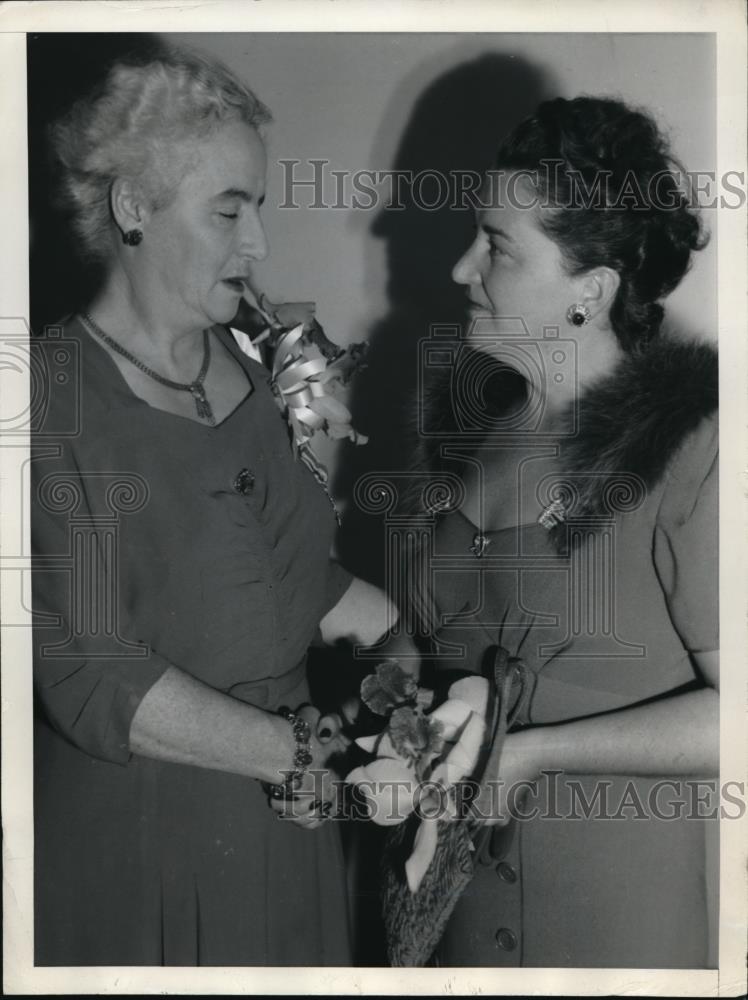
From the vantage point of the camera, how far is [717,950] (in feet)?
6.27

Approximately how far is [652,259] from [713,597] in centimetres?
56

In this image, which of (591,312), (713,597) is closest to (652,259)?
(591,312)

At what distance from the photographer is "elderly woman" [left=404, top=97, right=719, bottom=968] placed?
1.84m

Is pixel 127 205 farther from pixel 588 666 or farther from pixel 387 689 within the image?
pixel 588 666

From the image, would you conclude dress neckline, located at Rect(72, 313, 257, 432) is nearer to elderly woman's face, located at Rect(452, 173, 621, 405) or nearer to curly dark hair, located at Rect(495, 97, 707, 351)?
elderly woman's face, located at Rect(452, 173, 621, 405)

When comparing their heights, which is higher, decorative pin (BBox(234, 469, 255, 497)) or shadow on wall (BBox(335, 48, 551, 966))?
shadow on wall (BBox(335, 48, 551, 966))

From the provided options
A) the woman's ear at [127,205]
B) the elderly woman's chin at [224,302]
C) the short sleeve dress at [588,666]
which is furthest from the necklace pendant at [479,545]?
the woman's ear at [127,205]

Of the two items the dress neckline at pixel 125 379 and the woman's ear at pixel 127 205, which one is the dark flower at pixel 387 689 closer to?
the dress neckline at pixel 125 379

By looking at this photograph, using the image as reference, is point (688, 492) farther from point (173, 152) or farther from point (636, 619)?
point (173, 152)

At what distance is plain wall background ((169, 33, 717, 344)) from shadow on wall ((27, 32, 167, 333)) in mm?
147

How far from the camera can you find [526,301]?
72.7 inches

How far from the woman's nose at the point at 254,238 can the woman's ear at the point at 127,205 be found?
158 millimetres

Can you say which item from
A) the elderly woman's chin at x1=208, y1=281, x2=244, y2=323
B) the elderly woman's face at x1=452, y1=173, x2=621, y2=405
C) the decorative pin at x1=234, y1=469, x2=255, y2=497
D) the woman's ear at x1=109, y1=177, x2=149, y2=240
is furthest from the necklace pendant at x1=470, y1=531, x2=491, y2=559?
the woman's ear at x1=109, y1=177, x2=149, y2=240

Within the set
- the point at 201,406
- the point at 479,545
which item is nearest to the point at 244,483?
the point at 201,406
